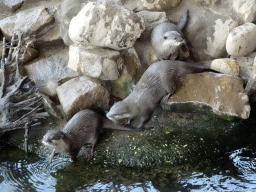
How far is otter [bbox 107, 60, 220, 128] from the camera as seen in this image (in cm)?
273

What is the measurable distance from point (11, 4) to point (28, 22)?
475mm

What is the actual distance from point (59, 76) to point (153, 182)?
186 centimetres

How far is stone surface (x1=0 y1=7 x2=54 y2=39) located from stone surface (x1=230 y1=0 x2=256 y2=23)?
2.44 m

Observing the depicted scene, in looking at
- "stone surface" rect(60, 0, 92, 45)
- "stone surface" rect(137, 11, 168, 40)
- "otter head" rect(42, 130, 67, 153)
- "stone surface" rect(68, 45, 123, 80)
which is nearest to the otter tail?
"stone surface" rect(137, 11, 168, 40)

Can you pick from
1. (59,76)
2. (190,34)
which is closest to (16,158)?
(59,76)

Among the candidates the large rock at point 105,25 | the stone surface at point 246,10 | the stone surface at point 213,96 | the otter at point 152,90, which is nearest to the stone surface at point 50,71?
the large rock at point 105,25

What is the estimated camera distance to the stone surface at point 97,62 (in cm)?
303

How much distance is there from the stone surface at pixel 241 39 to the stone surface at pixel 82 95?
1.56 m

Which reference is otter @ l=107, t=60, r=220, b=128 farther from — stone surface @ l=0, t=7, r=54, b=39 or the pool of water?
stone surface @ l=0, t=7, r=54, b=39

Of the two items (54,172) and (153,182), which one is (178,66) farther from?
(54,172)

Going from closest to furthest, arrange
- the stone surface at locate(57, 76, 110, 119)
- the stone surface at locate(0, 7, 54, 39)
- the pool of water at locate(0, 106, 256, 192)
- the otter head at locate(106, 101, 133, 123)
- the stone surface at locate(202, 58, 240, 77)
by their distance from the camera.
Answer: the pool of water at locate(0, 106, 256, 192) → the otter head at locate(106, 101, 133, 123) → the stone surface at locate(202, 58, 240, 77) → the stone surface at locate(57, 76, 110, 119) → the stone surface at locate(0, 7, 54, 39)

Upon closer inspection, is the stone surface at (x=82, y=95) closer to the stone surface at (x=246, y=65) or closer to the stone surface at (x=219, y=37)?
the stone surface at (x=219, y=37)

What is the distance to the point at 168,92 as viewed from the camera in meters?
2.80

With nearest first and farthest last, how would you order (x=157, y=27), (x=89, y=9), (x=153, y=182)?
(x=153, y=182) → (x=89, y=9) → (x=157, y=27)
